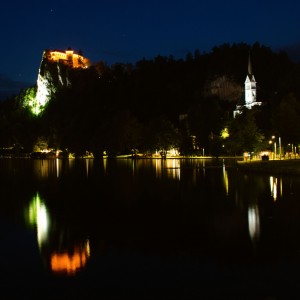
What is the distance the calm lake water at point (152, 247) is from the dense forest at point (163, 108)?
186 ft

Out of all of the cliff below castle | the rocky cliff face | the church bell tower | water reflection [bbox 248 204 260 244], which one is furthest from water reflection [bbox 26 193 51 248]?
the rocky cliff face

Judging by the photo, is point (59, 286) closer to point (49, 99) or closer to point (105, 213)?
point (105, 213)

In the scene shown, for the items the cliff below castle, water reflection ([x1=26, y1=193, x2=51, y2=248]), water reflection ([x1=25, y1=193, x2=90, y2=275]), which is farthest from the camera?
the cliff below castle

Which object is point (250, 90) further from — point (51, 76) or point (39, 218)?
point (39, 218)

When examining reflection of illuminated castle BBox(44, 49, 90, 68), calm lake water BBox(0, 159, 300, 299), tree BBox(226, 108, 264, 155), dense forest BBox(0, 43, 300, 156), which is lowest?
calm lake water BBox(0, 159, 300, 299)

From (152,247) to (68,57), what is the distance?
164 meters

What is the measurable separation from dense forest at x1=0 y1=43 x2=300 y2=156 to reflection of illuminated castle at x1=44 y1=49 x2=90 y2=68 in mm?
6467

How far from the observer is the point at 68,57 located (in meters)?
169

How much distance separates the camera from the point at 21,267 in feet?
31.9

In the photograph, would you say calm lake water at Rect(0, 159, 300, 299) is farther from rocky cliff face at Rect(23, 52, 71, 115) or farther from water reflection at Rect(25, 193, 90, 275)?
rocky cliff face at Rect(23, 52, 71, 115)

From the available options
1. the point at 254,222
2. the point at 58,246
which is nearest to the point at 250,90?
the point at 254,222

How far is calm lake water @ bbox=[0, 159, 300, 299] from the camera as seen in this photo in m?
8.43

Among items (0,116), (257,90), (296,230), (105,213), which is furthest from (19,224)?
(0,116)

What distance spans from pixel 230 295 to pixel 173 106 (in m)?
137
